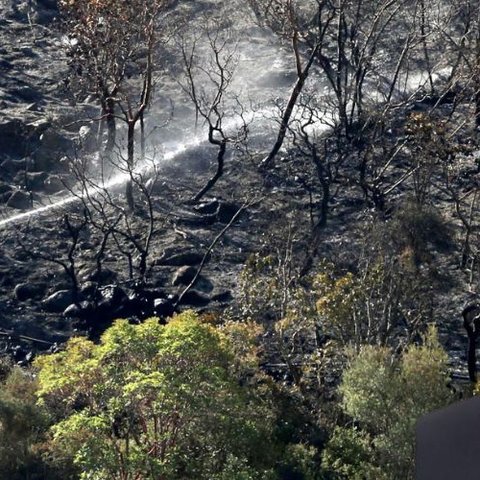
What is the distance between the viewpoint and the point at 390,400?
18875 mm

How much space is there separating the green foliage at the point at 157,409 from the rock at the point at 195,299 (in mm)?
8145

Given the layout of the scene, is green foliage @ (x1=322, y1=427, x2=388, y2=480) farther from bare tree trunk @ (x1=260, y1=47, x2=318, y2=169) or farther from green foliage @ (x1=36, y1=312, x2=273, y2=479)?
bare tree trunk @ (x1=260, y1=47, x2=318, y2=169)

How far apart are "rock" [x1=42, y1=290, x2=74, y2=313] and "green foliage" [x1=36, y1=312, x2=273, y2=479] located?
887 centimetres

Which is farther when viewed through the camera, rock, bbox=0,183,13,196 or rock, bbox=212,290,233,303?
rock, bbox=0,183,13,196

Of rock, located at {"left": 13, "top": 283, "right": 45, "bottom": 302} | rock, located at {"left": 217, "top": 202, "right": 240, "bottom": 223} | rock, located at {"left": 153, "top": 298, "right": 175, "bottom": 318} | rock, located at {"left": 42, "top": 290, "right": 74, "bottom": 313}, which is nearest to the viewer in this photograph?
rock, located at {"left": 153, "top": 298, "right": 175, "bottom": 318}

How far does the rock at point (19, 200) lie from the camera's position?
31734 millimetres

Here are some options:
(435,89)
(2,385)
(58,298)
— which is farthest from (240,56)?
(2,385)

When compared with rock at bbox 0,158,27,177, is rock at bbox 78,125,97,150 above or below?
above

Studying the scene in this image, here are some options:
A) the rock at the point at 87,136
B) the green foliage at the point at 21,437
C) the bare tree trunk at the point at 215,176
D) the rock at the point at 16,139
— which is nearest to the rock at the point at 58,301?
the bare tree trunk at the point at 215,176

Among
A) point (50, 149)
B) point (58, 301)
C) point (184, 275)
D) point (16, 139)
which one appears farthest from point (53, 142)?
point (184, 275)

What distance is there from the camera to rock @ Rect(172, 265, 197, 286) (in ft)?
90.4

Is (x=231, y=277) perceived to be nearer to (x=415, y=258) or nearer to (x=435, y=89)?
(x=415, y=258)

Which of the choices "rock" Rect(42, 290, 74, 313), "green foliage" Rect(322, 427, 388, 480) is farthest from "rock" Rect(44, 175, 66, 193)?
"green foliage" Rect(322, 427, 388, 480)

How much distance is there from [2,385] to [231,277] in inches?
292
